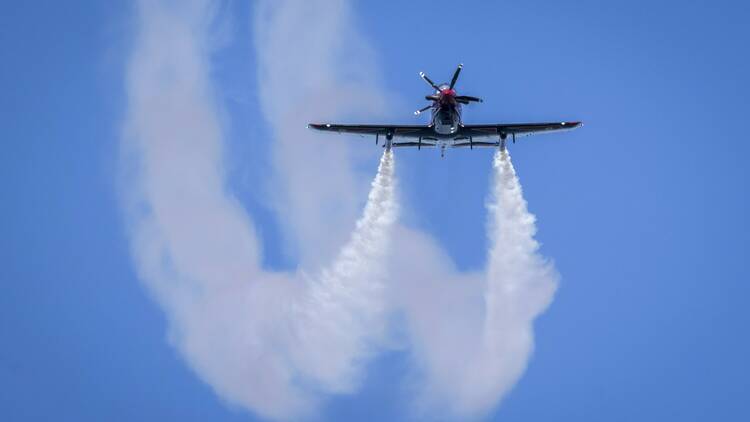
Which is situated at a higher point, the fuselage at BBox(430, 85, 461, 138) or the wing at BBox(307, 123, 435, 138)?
the wing at BBox(307, 123, 435, 138)

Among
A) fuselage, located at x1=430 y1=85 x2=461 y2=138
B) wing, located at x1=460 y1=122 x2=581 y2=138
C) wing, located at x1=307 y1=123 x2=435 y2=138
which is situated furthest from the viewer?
wing, located at x1=460 y1=122 x2=581 y2=138

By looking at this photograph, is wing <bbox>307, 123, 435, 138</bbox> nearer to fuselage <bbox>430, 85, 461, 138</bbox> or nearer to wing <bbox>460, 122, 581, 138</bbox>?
fuselage <bbox>430, 85, 461, 138</bbox>

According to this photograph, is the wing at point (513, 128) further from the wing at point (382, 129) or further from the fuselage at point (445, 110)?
the wing at point (382, 129)

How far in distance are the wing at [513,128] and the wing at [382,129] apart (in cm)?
313

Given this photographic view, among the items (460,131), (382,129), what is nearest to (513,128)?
(460,131)

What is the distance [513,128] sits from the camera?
103062mm

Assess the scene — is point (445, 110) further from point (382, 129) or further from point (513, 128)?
point (513, 128)

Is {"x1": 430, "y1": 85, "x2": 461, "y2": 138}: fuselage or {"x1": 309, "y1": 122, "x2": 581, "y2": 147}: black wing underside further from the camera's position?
{"x1": 309, "y1": 122, "x2": 581, "y2": 147}: black wing underside

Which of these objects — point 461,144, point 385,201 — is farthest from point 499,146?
point 385,201

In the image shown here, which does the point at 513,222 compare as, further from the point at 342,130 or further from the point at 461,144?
the point at 342,130

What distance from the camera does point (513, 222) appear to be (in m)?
107

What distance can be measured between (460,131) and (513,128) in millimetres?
4288

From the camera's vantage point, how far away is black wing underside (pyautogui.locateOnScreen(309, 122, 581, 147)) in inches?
4028

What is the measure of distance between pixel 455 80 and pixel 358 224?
1681 centimetres
